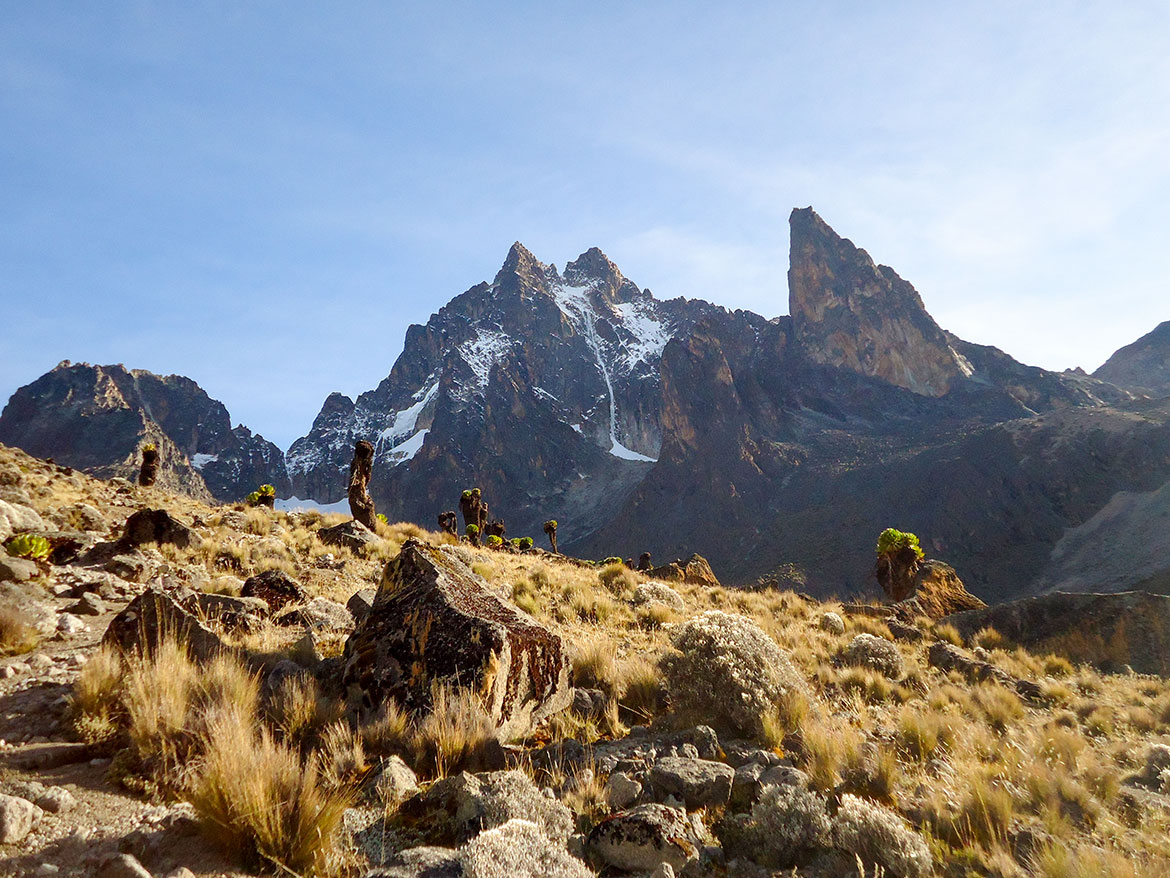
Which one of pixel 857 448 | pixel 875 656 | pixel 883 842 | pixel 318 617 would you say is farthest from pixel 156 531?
pixel 857 448

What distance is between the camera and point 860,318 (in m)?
177

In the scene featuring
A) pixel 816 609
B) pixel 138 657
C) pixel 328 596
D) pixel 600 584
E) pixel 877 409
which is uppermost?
pixel 877 409

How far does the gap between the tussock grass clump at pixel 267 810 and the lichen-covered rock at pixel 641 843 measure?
1578 millimetres

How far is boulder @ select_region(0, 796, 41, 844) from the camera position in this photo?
2.78 meters

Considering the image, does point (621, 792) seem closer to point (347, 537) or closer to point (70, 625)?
point (70, 625)

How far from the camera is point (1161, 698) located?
8984mm

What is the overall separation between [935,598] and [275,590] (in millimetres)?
22778

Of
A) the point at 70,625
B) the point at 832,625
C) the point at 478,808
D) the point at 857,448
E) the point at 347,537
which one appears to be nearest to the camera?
the point at 478,808

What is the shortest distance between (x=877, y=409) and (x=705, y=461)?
49718mm

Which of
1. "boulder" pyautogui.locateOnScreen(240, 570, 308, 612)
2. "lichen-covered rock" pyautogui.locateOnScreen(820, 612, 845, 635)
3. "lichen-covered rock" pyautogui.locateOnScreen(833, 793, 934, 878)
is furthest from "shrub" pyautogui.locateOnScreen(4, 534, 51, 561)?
"lichen-covered rock" pyautogui.locateOnScreen(820, 612, 845, 635)

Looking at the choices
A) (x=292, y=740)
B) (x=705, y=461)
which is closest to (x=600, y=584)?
(x=292, y=740)

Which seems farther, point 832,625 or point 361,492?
point 361,492

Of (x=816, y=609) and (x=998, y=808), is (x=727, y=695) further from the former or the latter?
(x=816, y=609)

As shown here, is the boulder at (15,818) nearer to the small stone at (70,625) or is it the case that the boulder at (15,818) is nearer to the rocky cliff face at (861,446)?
the small stone at (70,625)
